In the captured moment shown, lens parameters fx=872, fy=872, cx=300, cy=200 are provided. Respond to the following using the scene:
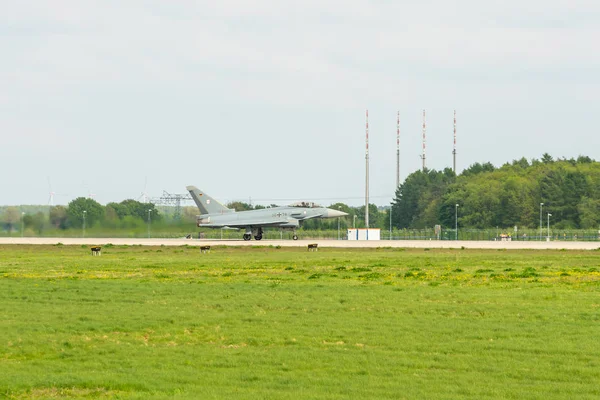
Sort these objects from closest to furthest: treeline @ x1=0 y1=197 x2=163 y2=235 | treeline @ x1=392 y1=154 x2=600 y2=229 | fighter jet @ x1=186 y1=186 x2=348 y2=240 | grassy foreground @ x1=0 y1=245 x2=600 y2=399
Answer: grassy foreground @ x1=0 y1=245 x2=600 y2=399
treeline @ x1=0 y1=197 x2=163 y2=235
fighter jet @ x1=186 y1=186 x2=348 y2=240
treeline @ x1=392 y1=154 x2=600 y2=229

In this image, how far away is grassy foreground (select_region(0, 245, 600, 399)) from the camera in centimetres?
1254

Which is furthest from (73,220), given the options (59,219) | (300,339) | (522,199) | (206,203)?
(522,199)

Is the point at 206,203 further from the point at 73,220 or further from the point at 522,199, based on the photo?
the point at 522,199

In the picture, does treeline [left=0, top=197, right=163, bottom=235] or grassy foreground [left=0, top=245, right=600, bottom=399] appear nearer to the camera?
grassy foreground [left=0, top=245, right=600, bottom=399]

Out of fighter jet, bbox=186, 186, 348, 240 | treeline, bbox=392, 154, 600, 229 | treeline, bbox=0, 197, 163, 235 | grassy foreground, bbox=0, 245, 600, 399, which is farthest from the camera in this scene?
treeline, bbox=392, 154, 600, 229

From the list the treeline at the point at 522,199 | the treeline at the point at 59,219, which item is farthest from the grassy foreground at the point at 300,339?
the treeline at the point at 522,199

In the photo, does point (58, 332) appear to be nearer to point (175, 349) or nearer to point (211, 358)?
point (175, 349)

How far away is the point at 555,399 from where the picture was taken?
456 inches

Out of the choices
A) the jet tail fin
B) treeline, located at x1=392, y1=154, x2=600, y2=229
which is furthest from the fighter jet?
treeline, located at x1=392, y1=154, x2=600, y2=229

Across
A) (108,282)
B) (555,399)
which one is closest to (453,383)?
(555,399)

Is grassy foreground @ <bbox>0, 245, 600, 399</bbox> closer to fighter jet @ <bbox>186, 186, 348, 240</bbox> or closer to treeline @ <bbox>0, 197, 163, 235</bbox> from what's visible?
treeline @ <bbox>0, 197, 163, 235</bbox>

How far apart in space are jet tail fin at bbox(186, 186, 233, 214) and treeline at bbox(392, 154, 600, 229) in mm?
53702

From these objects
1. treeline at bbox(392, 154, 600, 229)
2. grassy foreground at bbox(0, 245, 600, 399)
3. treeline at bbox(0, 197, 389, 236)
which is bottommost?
grassy foreground at bbox(0, 245, 600, 399)

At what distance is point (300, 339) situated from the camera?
653 inches
